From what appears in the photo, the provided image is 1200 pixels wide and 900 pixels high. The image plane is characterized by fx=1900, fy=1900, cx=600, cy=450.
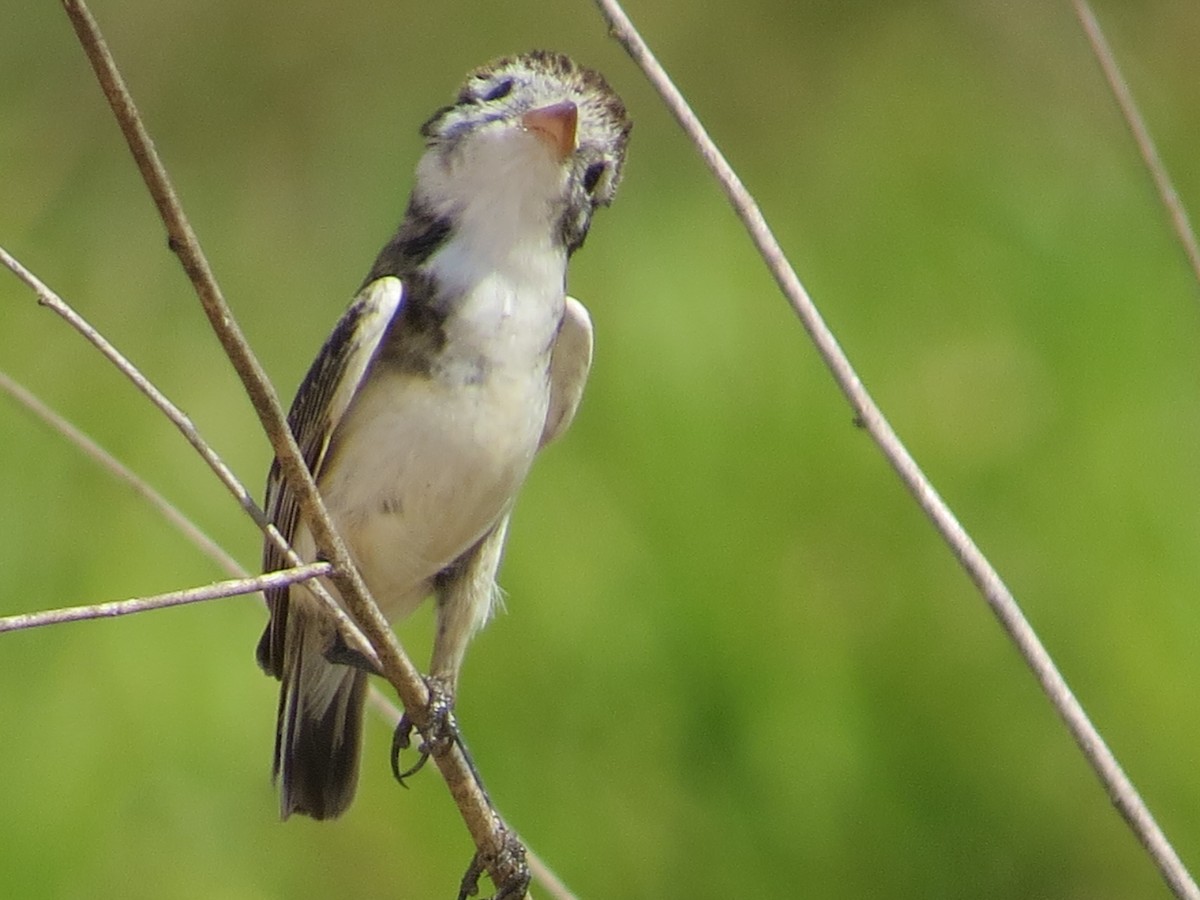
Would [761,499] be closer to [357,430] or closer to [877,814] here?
[877,814]

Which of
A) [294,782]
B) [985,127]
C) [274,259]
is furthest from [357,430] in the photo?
[985,127]

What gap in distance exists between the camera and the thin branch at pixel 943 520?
5.02 ft

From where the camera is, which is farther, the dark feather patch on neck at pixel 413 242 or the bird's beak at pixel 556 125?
the dark feather patch on neck at pixel 413 242

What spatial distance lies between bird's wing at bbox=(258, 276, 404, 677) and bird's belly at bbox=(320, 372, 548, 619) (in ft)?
0.10

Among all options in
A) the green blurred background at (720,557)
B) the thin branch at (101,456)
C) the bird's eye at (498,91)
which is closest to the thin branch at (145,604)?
the thin branch at (101,456)

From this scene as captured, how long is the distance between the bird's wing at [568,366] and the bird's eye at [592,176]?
6.6 inches

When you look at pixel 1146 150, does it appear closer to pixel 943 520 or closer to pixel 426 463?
pixel 943 520

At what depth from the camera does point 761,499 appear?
3.96 m

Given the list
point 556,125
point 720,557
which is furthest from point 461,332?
point 720,557

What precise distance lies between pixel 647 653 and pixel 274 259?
1.42m

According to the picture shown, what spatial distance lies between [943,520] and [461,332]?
2.80ft

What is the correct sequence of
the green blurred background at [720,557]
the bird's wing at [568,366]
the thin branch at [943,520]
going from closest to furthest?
the thin branch at [943,520] → the bird's wing at [568,366] → the green blurred background at [720,557]

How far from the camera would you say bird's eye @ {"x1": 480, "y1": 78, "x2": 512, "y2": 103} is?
2404mm

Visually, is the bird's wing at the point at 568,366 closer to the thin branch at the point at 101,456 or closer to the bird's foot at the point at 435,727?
the bird's foot at the point at 435,727
